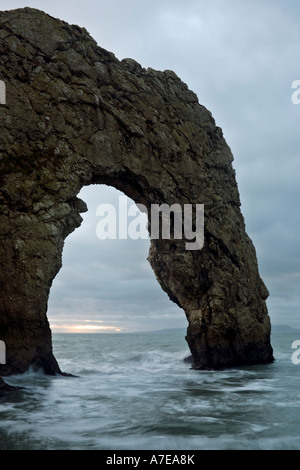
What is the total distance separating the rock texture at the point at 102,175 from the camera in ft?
52.4

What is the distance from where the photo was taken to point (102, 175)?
19.9 m

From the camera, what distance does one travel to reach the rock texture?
16.0 m

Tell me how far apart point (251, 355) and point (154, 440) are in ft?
52.6

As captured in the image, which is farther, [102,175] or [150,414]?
[102,175]

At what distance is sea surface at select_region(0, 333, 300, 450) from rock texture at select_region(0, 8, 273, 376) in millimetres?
3537

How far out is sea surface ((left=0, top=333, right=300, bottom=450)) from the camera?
316 inches

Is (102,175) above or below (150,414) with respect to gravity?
above

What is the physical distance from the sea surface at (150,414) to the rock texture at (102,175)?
139 inches

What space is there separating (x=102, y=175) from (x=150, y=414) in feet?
42.3

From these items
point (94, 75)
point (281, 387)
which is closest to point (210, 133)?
point (94, 75)

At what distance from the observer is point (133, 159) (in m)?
20.7

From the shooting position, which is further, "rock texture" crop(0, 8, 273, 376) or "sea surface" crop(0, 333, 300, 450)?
"rock texture" crop(0, 8, 273, 376)

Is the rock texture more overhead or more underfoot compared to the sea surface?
more overhead

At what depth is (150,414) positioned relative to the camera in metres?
10.4
